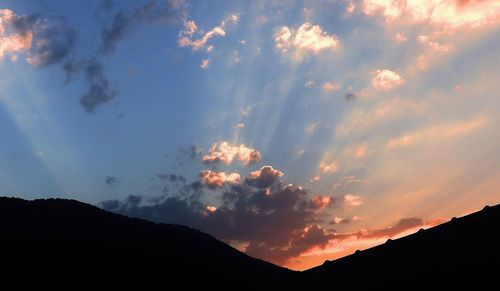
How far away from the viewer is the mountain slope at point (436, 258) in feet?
46.1

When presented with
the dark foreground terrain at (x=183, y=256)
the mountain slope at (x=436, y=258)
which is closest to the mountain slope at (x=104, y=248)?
the dark foreground terrain at (x=183, y=256)

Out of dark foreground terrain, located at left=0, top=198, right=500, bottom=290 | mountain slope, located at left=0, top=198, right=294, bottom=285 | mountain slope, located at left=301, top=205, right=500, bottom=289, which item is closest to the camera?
mountain slope, located at left=301, top=205, right=500, bottom=289

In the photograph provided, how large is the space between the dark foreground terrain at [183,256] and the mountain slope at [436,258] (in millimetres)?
37

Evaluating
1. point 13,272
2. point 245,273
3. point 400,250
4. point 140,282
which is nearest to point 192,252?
point 245,273

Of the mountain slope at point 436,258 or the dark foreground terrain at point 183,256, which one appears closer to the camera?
the mountain slope at point 436,258

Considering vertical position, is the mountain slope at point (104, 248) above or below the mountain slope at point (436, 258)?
above

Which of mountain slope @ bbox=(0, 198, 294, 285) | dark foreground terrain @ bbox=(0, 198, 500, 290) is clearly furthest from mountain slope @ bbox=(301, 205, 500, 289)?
mountain slope @ bbox=(0, 198, 294, 285)

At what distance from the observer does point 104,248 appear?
5981 centimetres

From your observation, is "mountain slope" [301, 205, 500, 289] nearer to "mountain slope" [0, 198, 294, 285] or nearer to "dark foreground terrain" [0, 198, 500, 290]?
"dark foreground terrain" [0, 198, 500, 290]

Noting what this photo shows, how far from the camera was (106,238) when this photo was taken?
65.5 metres

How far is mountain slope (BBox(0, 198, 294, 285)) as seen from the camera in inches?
2035

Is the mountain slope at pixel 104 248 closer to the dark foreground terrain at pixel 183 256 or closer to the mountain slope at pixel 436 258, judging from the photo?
the dark foreground terrain at pixel 183 256

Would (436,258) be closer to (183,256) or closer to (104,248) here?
(104,248)

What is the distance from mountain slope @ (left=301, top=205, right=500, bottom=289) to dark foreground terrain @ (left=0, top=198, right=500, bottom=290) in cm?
4
